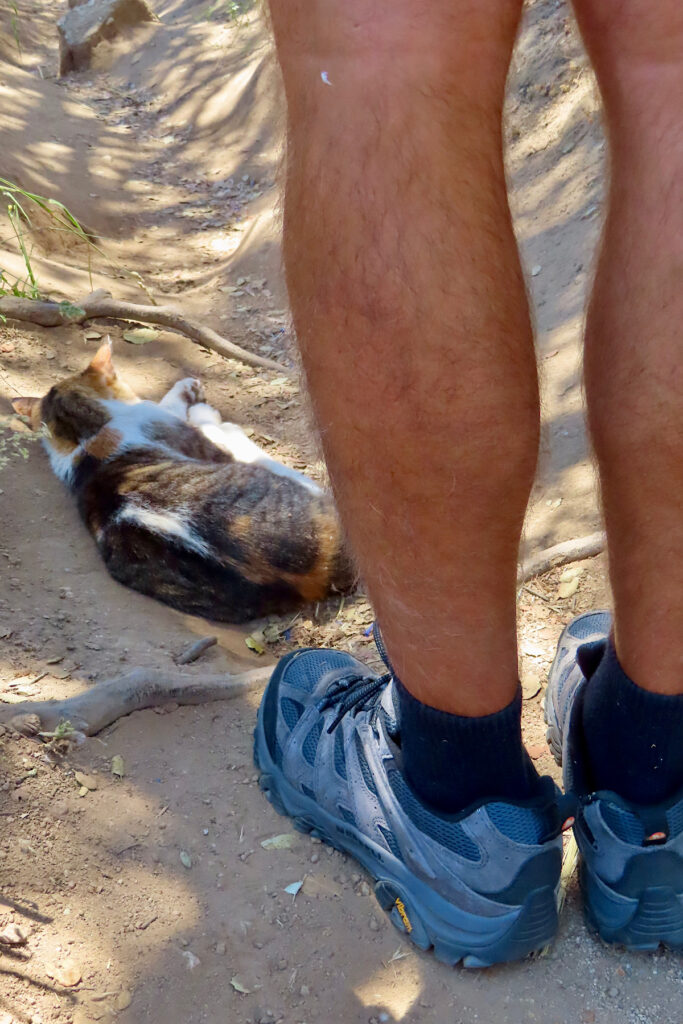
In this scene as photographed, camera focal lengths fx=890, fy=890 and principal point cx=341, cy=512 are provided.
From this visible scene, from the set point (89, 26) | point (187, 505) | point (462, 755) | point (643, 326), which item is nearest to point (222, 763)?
point (462, 755)

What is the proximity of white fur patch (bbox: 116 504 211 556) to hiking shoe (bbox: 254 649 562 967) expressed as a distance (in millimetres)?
1233

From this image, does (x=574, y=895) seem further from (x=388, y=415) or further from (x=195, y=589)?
(x=195, y=589)

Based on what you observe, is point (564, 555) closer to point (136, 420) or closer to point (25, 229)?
point (136, 420)

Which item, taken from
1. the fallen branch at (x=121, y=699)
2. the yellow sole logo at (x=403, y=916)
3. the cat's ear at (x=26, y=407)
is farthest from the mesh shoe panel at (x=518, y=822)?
the cat's ear at (x=26, y=407)

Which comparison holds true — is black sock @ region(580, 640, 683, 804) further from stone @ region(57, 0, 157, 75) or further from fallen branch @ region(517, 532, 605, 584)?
stone @ region(57, 0, 157, 75)

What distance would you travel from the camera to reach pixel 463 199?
1.10 meters

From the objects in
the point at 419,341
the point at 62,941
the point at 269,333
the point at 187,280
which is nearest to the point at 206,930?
the point at 62,941

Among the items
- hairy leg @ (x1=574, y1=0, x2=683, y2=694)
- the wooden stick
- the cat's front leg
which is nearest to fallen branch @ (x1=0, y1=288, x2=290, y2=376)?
the cat's front leg

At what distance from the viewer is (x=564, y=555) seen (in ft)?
8.39

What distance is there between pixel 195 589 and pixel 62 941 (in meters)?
1.56

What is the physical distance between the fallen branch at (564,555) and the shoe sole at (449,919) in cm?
111

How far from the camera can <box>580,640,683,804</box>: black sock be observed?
142 centimetres

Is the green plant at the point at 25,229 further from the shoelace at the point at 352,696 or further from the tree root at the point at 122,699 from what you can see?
the shoelace at the point at 352,696

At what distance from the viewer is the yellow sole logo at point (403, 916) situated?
1547 millimetres
